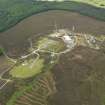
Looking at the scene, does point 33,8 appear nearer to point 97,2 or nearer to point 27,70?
point 97,2

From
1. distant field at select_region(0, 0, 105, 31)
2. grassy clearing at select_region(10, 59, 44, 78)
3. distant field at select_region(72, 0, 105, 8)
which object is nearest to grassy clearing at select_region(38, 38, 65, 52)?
grassy clearing at select_region(10, 59, 44, 78)

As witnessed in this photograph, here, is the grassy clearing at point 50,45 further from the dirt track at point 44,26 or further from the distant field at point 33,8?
the distant field at point 33,8

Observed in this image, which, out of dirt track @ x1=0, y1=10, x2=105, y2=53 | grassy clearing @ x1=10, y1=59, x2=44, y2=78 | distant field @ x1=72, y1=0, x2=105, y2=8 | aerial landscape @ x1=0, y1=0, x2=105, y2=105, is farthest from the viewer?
distant field @ x1=72, y1=0, x2=105, y2=8

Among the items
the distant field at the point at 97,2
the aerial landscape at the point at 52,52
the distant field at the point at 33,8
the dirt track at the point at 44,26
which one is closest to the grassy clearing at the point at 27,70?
the aerial landscape at the point at 52,52

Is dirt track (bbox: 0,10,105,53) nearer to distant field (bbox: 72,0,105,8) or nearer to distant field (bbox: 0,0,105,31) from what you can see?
Result: distant field (bbox: 0,0,105,31)

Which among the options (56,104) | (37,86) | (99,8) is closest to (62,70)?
(37,86)

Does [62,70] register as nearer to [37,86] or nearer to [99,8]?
[37,86]

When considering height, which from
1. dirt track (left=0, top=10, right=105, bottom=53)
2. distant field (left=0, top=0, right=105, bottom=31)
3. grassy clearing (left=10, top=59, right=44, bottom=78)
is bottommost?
grassy clearing (left=10, top=59, right=44, bottom=78)
